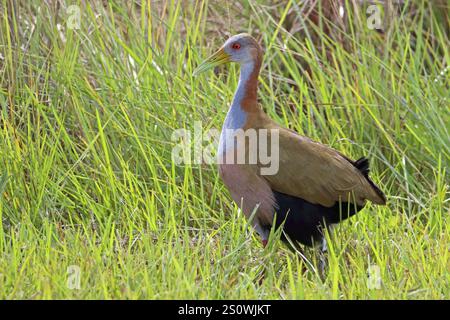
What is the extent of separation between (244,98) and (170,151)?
65 cm

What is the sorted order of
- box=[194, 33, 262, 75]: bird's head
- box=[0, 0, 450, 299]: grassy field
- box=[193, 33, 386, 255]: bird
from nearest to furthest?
1. box=[0, 0, 450, 299]: grassy field
2. box=[193, 33, 386, 255]: bird
3. box=[194, 33, 262, 75]: bird's head

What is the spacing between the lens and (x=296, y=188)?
14.1ft

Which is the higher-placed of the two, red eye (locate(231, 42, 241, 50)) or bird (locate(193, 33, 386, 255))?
red eye (locate(231, 42, 241, 50))

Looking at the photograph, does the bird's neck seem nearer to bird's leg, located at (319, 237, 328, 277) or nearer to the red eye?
A: the red eye

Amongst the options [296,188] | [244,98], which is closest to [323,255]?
[296,188]

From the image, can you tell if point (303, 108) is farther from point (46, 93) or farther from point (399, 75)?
point (46, 93)

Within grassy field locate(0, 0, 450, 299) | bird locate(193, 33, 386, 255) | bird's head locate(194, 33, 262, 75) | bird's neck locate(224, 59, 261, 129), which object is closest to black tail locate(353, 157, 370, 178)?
bird locate(193, 33, 386, 255)

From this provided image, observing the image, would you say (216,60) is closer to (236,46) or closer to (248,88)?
(236,46)

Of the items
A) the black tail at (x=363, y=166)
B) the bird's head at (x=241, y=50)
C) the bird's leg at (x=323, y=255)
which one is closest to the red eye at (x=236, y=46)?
the bird's head at (x=241, y=50)

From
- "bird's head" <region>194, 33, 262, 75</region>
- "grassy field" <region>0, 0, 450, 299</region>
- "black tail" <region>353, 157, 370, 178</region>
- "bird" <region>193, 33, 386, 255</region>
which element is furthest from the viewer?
"bird's head" <region>194, 33, 262, 75</region>

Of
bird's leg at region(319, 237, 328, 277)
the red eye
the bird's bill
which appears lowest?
bird's leg at region(319, 237, 328, 277)

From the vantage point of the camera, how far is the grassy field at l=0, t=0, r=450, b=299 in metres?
3.89

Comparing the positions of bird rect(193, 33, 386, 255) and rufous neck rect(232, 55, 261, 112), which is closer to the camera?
bird rect(193, 33, 386, 255)

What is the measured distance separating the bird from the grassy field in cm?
13
